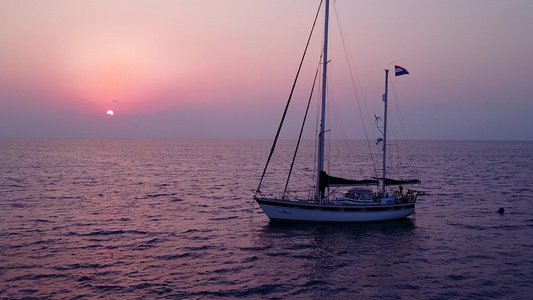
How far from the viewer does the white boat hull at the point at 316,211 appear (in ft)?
119

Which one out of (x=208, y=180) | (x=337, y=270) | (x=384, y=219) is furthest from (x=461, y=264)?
(x=208, y=180)

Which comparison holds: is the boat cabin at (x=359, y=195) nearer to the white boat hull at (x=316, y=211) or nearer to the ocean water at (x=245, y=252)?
the white boat hull at (x=316, y=211)

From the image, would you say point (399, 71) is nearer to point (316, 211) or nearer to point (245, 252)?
point (316, 211)

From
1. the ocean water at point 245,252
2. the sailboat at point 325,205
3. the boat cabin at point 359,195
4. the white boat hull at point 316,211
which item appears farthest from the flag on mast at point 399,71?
the ocean water at point 245,252

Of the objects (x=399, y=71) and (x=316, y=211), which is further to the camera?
(x=399, y=71)

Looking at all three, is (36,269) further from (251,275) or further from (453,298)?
(453,298)

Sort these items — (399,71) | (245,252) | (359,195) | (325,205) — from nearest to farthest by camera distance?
(245,252) < (325,205) < (359,195) < (399,71)

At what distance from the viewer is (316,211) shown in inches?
1438

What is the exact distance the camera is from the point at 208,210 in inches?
1783

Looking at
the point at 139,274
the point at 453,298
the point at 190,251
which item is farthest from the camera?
the point at 190,251

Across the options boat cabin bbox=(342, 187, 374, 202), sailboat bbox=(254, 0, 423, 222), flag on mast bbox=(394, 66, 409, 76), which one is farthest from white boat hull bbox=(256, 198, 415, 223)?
flag on mast bbox=(394, 66, 409, 76)

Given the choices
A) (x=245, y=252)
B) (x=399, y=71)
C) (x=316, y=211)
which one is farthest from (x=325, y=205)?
(x=399, y=71)

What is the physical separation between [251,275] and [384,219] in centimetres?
1922

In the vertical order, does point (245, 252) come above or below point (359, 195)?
below
